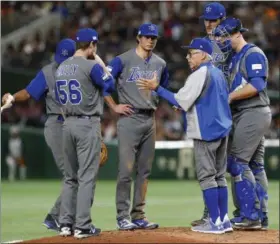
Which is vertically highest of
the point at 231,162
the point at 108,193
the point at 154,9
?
the point at 154,9

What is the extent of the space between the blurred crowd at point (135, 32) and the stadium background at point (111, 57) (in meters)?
0.02

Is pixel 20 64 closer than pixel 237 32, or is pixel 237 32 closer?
pixel 237 32

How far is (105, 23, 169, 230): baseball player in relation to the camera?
10047mm

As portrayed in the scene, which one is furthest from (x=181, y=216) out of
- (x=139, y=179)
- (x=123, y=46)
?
(x=123, y=46)

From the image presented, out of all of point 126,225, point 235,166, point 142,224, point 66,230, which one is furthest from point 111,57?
point 66,230

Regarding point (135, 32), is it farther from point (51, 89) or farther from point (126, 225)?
point (126, 225)

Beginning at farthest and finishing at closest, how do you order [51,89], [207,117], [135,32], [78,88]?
[135,32], [51,89], [78,88], [207,117]

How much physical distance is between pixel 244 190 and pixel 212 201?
23.9 inches

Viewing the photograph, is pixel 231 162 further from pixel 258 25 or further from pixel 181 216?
pixel 258 25

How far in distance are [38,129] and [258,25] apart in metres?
6.43

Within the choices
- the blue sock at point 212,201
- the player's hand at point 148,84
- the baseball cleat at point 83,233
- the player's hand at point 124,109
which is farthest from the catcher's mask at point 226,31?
the baseball cleat at point 83,233

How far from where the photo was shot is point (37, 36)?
27.5 metres

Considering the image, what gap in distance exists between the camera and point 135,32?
25609mm

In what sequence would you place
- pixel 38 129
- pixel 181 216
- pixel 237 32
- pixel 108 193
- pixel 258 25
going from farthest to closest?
pixel 258 25 → pixel 38 129 → pixel 108 193 → pixel 181 216 → pixel 237 32
